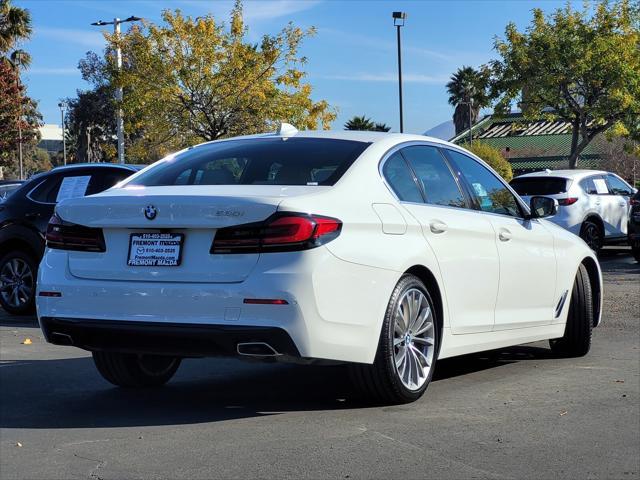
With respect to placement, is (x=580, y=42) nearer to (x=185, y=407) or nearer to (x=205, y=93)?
(x=205, y=93)

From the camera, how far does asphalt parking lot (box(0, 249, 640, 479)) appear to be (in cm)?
456

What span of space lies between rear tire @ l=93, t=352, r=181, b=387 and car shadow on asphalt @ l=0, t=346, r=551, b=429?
7 centimetres

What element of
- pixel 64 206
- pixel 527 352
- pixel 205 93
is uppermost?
pixel 205 93

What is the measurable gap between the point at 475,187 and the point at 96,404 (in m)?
3.04

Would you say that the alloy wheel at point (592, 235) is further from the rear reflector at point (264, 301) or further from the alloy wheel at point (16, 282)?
the rear reflector at point (264, 301)

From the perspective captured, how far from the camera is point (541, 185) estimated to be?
17828mm

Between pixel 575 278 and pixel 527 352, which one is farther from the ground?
pixel 575 278

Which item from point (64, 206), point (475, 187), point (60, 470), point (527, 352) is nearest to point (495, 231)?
point (475, 187)

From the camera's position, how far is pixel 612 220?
60.3 ft

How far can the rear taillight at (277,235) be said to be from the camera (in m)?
4.96

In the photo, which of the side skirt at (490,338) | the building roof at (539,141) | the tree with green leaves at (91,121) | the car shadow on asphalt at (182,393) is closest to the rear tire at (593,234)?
the car shadow on asphalt at (182,393)

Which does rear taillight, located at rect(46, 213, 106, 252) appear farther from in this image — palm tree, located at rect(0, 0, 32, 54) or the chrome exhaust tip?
palm tree, located at rect(0, 0, 32, 54)

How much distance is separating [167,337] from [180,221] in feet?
2.09

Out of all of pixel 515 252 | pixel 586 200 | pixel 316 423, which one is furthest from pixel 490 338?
pixel 586 200
